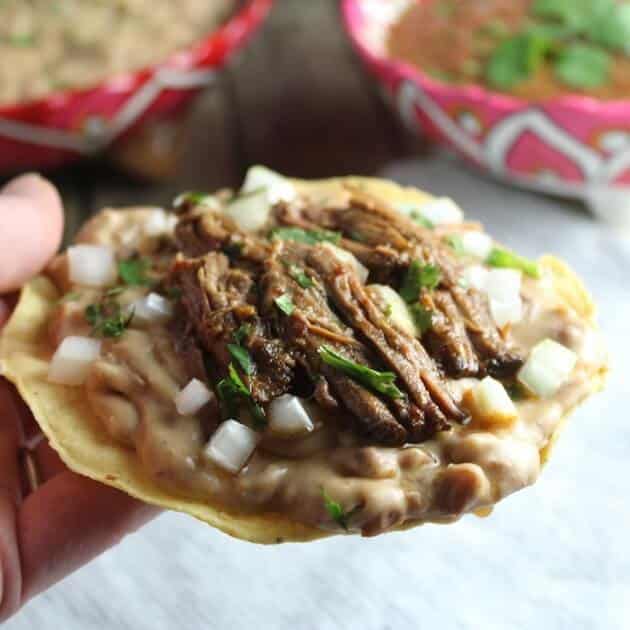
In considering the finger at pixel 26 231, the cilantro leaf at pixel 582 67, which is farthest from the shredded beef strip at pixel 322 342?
the cilantro leaf at pixel 582 67

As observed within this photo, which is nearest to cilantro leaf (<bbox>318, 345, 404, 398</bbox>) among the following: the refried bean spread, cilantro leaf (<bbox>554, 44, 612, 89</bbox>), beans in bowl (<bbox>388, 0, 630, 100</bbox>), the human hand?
the refried bean spread

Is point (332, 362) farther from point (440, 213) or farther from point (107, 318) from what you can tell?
point (440, 213)

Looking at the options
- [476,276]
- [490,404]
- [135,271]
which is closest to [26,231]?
[135,271]

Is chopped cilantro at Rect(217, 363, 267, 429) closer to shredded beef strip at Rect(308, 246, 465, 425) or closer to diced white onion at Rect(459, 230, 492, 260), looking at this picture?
shredded beef strip at Rect(308, 246, 465, 425)

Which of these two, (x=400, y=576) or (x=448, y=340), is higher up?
(x=448, y=340)

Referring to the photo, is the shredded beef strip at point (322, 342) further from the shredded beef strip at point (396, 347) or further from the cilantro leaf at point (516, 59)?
the cilantro leaf at point (516, 59)

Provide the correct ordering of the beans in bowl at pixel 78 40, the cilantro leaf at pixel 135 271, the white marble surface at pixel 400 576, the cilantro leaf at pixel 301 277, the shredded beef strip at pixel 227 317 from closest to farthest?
the shredded beef strip at pixel 227 317
the cilantro leaf at pixel 301 277
the cilantro leaf at pixel 135 271
the white marble surface at pixel 400 576
the beans in bowl at pixel 78 40
